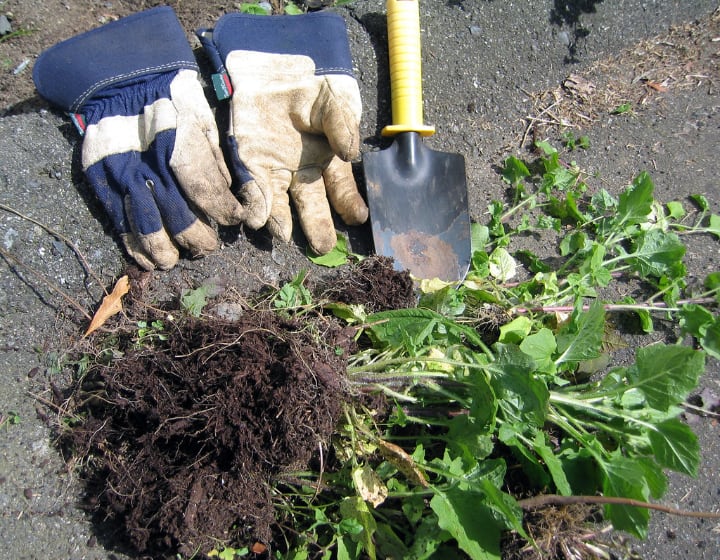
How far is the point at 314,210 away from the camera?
2.06 m

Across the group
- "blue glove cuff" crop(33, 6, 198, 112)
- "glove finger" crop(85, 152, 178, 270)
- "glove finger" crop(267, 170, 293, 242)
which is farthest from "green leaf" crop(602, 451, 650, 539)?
"blue glove cuff" crop(33, 6, 198, 112)

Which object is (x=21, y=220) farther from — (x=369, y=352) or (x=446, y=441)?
(x=446, y=441)

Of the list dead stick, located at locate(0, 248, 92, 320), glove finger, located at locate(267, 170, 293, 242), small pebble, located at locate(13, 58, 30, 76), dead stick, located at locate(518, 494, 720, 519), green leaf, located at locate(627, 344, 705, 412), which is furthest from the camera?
small pebble, located at locate(13, 58, 30, 76)

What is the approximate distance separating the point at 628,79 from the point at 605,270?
110 cm

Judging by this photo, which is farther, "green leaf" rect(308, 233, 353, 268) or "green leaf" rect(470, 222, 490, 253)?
"green leaf" rect(470, 222, 490, 253)

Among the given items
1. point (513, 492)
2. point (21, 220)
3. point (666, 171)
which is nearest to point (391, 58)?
point (666, 171)

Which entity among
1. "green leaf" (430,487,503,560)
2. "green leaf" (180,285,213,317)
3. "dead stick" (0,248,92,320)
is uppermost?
"dead stick" (0,248,92,320)

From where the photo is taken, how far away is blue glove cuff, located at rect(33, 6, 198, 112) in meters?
1.92

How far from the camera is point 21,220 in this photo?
6.00 feet

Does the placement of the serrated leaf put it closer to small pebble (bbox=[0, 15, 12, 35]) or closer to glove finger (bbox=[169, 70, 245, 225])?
glove finger (bbox=[169, 70, 245, 225])

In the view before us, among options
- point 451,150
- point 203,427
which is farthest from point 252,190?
point 451,150

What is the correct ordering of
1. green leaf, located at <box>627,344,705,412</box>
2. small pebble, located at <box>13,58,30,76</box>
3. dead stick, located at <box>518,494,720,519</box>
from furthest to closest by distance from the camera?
1. small pebble, located at <box>13,58,30,76</box>
2. green leaf, located at <box>627,344,705,412</box>
3. dead stick, located at <box>518,494,720,519</box>

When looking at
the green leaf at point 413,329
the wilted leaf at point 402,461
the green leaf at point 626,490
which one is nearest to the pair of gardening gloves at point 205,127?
the green leaf at point 413,329

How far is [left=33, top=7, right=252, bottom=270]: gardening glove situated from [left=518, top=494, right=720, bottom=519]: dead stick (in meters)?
1.27
